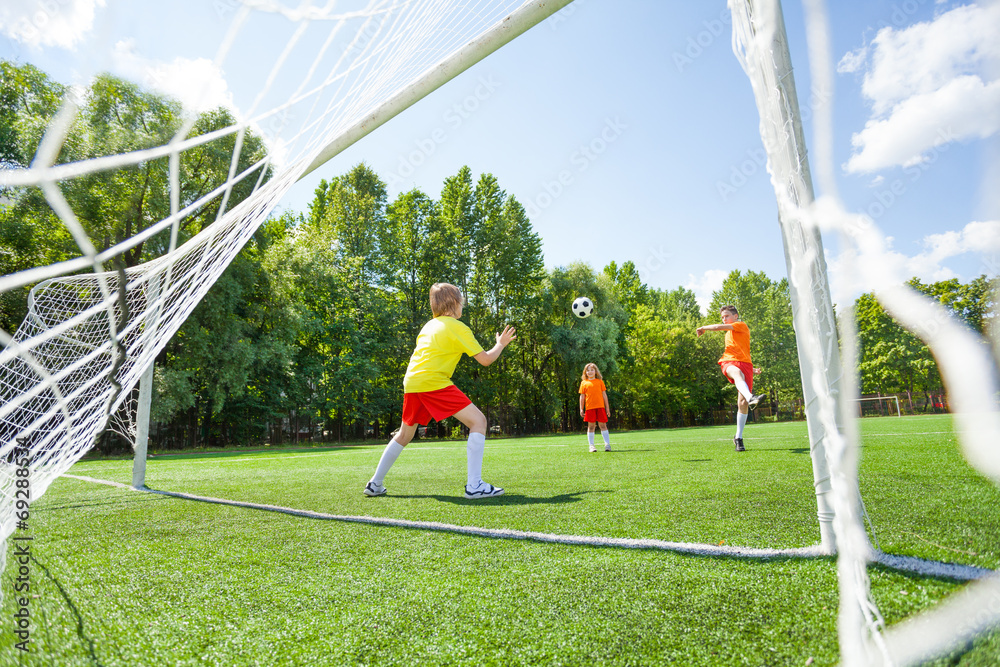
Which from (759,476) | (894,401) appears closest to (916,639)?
(759,476)

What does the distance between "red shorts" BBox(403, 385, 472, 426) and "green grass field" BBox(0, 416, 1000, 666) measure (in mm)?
832

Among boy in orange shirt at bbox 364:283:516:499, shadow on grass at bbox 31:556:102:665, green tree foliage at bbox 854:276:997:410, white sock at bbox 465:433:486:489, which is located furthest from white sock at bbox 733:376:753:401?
green tree foliage at bbox 854:276:997:410

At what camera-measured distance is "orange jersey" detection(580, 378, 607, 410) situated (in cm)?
982

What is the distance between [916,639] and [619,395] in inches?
1449

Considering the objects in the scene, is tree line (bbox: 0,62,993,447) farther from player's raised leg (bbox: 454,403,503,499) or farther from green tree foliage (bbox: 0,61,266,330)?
player's raised leg (bbox: 454,403,503,499)

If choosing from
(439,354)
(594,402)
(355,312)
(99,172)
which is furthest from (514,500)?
(355,312)

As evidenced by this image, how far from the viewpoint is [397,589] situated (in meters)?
1.96

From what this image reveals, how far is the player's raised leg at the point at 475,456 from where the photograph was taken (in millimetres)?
4145

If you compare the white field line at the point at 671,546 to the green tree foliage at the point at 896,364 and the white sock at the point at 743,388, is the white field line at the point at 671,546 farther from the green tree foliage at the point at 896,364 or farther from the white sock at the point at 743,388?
the green tree foliage at the point at 896,364

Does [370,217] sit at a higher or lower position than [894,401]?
higher

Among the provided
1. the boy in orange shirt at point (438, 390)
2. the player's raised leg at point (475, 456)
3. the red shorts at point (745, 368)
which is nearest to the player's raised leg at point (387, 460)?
the boy in orange shirt at point (438, 390)

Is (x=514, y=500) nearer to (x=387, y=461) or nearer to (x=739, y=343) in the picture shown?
(x=387, y=461)

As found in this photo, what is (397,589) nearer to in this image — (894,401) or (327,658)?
(327,658)

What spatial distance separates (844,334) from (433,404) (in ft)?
11.0
